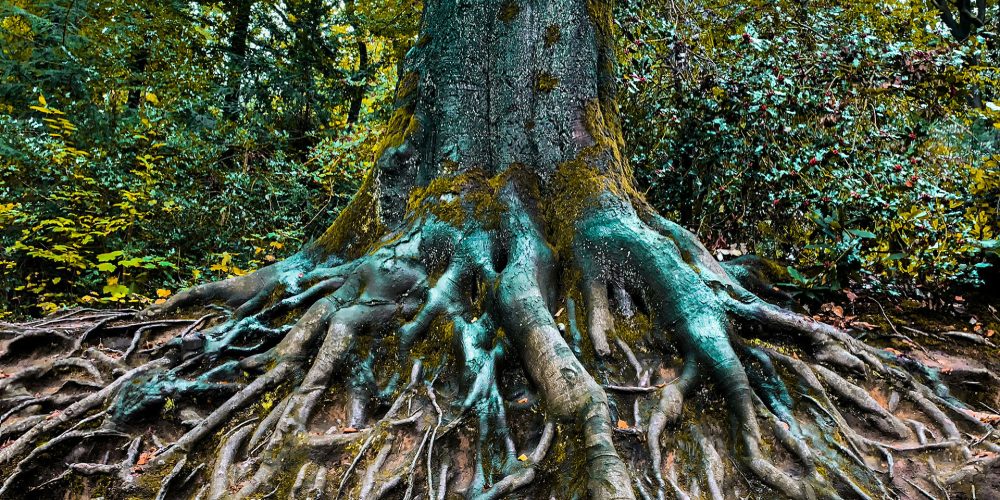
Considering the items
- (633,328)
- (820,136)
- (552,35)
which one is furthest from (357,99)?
(633,328)

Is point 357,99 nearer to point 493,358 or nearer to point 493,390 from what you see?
point 493,358

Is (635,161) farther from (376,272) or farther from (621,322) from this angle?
(376,272)

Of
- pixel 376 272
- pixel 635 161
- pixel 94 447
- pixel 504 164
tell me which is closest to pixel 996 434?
pixel 504 164

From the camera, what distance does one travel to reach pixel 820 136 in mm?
5344

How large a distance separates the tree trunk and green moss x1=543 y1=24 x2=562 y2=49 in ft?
0.15

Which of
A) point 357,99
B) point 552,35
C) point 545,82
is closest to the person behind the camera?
point 545,82

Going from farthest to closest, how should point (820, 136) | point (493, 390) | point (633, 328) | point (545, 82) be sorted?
point (820, 136) → point (545, 82) → point (633, 328) → point (493, 390)

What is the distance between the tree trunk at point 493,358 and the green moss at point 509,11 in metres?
0.02

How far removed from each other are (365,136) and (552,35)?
463cm

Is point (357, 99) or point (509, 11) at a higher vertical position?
point (357, 99)

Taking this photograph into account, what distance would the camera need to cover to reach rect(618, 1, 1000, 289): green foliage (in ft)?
15.1

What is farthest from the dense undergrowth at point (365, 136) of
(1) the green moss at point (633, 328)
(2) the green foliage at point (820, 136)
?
(1) the green moss at point (633, 328)

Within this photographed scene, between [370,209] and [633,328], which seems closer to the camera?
[633,328]

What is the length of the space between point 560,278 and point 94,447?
109 inches
